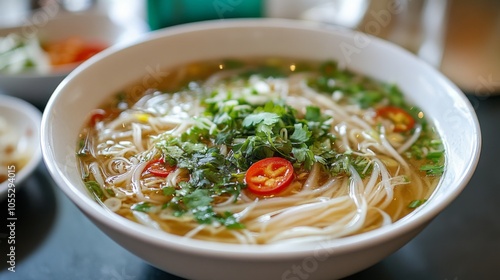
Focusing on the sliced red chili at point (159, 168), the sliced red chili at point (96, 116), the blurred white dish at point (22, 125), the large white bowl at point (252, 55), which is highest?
the large white bowl at point (252, 55)

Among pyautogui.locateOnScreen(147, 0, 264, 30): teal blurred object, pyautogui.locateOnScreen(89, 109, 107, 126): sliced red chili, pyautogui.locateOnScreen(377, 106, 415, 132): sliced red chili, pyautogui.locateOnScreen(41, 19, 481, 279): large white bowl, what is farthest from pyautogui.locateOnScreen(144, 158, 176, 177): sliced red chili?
pyautogui.locateOnScreen(147, 0, 264, 30): teal blurred object

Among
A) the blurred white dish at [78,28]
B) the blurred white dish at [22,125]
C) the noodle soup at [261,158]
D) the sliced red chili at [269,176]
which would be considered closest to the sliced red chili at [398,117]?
the noodle soup at [261,158]

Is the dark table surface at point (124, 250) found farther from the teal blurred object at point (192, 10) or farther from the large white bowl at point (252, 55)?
the teal blurred object at point (192, 10)

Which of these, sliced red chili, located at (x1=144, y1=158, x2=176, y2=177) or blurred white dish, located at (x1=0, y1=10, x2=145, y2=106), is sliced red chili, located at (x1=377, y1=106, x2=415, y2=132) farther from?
blurred white dish, located at (x1=0, y1=10, x2=145, y2=106)

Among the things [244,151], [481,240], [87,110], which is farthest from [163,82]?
[481,240]

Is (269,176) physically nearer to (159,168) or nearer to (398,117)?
(159,168)

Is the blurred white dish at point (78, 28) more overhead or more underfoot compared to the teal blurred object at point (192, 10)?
more underfoot

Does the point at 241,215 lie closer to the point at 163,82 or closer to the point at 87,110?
the point at 87,110
